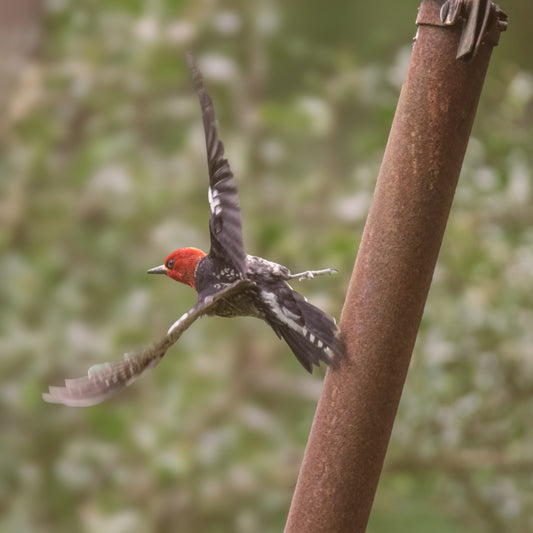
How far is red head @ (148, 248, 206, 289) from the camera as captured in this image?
17.7 inches

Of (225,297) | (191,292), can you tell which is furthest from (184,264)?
(191,292)

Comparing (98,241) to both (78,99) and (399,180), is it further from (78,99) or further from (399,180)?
(399,180)

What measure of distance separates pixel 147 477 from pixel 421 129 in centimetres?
98

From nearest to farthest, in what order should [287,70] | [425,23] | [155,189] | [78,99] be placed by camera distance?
[425,23] < [155,189] < [78,99] < [287,70]

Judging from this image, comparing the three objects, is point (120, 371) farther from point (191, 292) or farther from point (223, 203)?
point (191, 292)

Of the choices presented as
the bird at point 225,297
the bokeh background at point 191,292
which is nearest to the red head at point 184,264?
the bird at point 225,297

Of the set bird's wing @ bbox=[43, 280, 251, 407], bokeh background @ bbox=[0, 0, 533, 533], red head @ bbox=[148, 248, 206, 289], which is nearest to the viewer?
bird's wing @ bbox=[43, 280, 251, 407]

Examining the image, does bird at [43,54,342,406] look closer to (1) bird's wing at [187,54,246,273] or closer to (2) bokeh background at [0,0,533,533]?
(1) bird's wing at [187,54,246,273]

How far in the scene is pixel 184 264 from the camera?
452mm

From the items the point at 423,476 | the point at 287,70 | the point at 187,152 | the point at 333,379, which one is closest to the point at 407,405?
the point at 423,476

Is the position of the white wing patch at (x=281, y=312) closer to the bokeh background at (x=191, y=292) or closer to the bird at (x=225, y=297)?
the bird at (x=225, y=297)

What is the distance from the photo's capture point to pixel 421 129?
1.28 ft

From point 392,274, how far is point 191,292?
2.38ft

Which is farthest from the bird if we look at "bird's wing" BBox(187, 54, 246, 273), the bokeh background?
the bokeh background
